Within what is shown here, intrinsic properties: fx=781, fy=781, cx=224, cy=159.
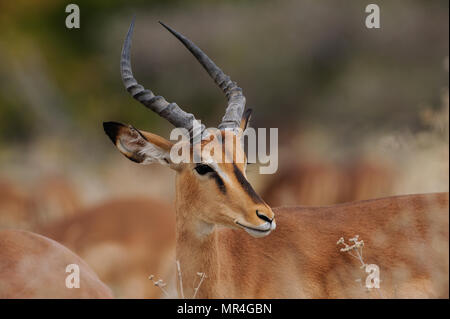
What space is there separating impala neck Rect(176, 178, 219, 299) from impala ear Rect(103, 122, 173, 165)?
0.33 metres

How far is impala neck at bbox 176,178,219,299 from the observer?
6008mm

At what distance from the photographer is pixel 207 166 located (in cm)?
582

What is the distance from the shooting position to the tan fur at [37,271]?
5168 mm

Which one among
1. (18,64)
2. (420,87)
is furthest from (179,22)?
(420,87)

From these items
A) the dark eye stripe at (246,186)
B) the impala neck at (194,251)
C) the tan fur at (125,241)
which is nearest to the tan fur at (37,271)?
the impala neck at (194,251)

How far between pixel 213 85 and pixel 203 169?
11.3m

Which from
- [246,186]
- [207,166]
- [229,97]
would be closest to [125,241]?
[229,97]

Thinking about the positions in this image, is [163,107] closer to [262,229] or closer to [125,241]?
[262,229]

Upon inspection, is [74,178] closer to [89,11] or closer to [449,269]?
[89,11]

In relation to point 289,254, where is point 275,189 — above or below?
above

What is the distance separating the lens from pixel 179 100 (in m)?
16.4

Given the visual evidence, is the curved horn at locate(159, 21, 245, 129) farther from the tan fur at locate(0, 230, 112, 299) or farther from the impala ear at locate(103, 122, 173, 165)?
the tan fur at locate(0, 230, 112, 299)

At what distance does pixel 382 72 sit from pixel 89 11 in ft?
22.2

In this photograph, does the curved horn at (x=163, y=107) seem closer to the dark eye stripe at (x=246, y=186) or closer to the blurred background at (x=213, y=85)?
the dark eye stripe at (x=246, y=186)
